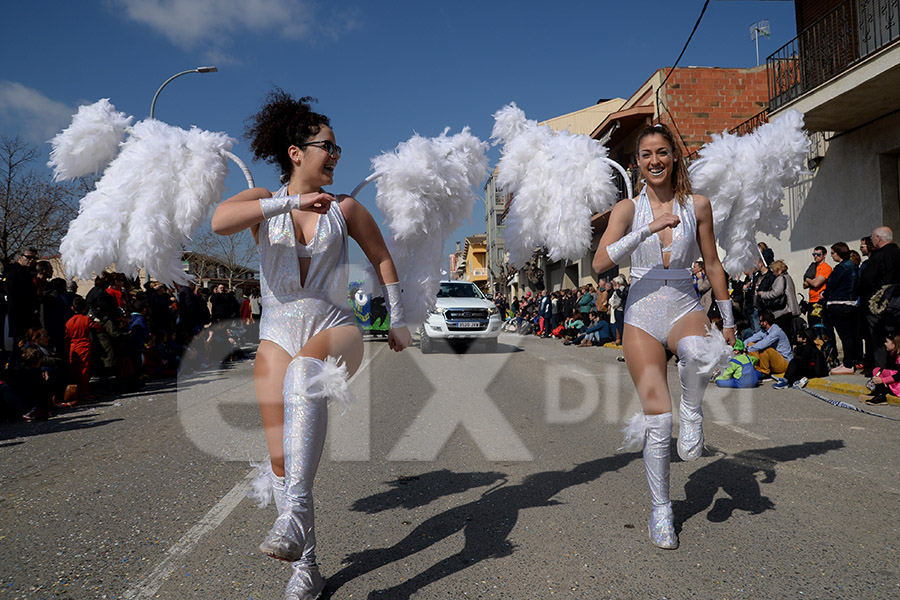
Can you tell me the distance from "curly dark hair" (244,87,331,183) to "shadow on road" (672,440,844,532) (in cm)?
271

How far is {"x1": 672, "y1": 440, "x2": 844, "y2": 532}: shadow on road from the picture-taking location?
3623mm

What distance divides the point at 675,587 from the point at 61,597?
2.57 meters

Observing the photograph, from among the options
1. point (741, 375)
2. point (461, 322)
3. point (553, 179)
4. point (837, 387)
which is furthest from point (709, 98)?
point (553, 179)

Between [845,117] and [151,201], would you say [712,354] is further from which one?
[845,117]

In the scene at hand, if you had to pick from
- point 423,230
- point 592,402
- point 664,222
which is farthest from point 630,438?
point 592,402

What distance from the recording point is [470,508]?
375 centimetres

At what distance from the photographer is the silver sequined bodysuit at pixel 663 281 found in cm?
329

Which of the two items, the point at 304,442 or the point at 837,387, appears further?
the point at 837,387

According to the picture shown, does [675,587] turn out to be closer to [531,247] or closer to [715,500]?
[715,500]

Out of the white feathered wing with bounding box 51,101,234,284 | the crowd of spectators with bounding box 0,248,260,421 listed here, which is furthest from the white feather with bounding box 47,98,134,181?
the crowd of spectators with bounding box 0,248,260,421

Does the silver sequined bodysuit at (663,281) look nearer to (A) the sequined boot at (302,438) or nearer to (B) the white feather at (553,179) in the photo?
(B) the white feather at (553,179)

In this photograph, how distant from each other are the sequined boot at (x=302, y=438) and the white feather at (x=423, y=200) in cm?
125

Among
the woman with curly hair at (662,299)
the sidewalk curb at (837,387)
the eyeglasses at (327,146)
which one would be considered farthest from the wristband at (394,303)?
the sidewalk curb at (837,387)

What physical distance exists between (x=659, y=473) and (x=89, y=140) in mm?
3714
